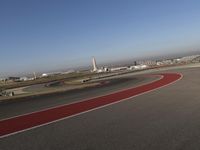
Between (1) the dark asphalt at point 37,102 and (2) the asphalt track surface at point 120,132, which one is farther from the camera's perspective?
(1) the dark asphalt at point 37,102

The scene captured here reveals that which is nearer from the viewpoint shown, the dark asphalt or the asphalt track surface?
the asphalt track surface

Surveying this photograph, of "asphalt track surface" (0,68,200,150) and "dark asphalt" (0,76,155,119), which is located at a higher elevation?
"asphalt track surface" (0,68,200,150)

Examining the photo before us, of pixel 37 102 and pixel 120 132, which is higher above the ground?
pixel 120 132

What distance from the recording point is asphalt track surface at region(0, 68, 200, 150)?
263 inches

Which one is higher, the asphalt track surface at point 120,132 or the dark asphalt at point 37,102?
the asphalt track surface at point 120,132

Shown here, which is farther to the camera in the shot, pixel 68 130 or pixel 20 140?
pixel 68 130

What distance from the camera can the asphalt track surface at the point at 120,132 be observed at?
6.67m

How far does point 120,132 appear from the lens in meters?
7.87

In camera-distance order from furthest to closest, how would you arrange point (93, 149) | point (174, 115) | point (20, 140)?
point (174, 115) → point (20, 140) → point (93, 149)

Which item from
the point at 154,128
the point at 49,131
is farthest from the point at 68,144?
the point at 154,128

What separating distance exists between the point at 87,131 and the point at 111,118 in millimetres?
1967

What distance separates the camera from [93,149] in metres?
6.40

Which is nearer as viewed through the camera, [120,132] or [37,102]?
[120,132]

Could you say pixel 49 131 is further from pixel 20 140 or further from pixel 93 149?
pixel 93 149
